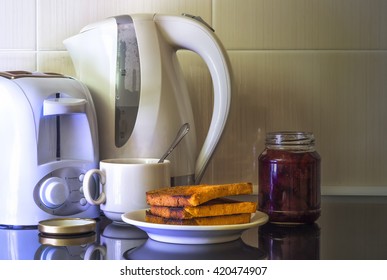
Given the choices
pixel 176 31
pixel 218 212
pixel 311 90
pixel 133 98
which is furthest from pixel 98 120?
pixel 311 90

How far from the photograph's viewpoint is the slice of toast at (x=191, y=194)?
2.24 feet

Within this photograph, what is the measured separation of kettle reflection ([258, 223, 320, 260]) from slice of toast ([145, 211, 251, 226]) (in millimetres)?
41

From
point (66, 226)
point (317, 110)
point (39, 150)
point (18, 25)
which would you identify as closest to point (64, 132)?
point (39, 150)

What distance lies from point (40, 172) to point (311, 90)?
1.77 feet

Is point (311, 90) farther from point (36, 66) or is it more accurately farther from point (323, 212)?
point (36, 66)

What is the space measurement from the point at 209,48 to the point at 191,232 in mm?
341

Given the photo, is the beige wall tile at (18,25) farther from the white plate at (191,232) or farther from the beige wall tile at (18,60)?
the white plate at (191,232)

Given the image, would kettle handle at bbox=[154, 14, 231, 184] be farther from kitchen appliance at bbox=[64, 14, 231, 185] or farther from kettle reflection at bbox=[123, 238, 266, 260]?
kettle reflection at bbox=[123, 238, 266, 260]

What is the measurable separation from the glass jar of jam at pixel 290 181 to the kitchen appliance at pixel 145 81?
0.41ft

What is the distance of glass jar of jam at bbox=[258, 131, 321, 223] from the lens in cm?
82

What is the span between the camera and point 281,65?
1134 millimetres

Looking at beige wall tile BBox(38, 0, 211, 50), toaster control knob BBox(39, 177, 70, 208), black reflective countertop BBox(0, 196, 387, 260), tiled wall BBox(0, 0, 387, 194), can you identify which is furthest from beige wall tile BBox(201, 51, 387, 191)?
toaster control knob BBox(39, 177, 70, 208)

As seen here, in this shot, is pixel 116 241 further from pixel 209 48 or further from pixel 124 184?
pixel 209 48

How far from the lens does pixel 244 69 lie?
113 centimetres
